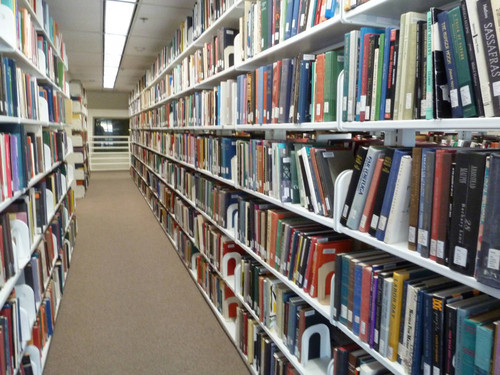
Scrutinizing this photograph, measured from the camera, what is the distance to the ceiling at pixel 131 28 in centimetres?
385

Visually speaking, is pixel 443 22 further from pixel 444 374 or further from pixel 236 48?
pixel 236 48

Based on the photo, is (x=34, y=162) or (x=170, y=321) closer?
(x=34, y=162)

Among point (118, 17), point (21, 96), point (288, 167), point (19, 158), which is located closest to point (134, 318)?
point (19, 158)

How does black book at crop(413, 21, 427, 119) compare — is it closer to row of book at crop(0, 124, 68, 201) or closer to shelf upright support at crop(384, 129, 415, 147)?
shelf upright support at crop(384, 129, 415, 147)

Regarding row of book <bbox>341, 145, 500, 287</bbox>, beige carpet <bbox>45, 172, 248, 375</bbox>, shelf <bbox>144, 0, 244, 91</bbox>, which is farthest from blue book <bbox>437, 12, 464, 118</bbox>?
beige carpet <bbox>45, 172, 248, 375</bbox>

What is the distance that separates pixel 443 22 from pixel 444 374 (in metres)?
0.88

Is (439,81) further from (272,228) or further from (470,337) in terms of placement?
(272,228)

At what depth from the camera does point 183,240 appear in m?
4.02

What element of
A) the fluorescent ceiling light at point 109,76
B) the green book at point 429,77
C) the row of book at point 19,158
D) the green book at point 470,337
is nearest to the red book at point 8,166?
the row of book at point 19,158

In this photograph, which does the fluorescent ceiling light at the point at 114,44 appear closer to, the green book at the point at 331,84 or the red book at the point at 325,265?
the green book at the point at 331,84

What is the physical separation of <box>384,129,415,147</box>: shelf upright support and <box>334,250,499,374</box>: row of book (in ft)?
1.32

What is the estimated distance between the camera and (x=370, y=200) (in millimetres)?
1191

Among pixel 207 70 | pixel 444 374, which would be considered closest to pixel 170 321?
pixel 207 70

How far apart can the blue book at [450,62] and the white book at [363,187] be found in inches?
10.3
